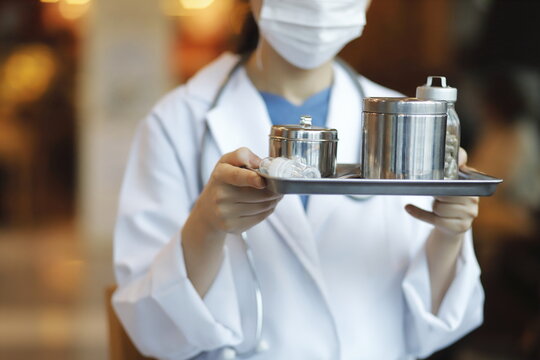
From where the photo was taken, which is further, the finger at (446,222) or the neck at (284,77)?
the neck at (284,77)

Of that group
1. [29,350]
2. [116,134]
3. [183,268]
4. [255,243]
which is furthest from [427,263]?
[116,134]

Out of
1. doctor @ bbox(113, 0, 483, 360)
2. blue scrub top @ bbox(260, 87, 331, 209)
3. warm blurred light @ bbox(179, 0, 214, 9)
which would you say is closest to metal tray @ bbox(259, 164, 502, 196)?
doctor @ bbox(113, 0, 483, 360)

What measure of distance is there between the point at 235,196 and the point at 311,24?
0.34 m

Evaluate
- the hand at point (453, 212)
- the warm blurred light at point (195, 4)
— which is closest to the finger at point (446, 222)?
the hand at point (453, 212)

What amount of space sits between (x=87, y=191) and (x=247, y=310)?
4.55m

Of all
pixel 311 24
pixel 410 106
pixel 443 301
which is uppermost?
pixel 311 24

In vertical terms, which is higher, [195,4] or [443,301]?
[195,4]

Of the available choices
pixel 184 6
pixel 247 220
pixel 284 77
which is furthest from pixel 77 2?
pixel 247 220

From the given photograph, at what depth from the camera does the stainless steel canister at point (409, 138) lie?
98cm

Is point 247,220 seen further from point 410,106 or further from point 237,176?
point 410,106

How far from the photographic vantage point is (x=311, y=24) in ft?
4.11

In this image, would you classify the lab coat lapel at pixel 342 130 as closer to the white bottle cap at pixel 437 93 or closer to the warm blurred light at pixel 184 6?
the white bottle cap at pixel 437 93

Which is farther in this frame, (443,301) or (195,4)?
(195,4)

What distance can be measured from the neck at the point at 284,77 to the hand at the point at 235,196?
35 cm
